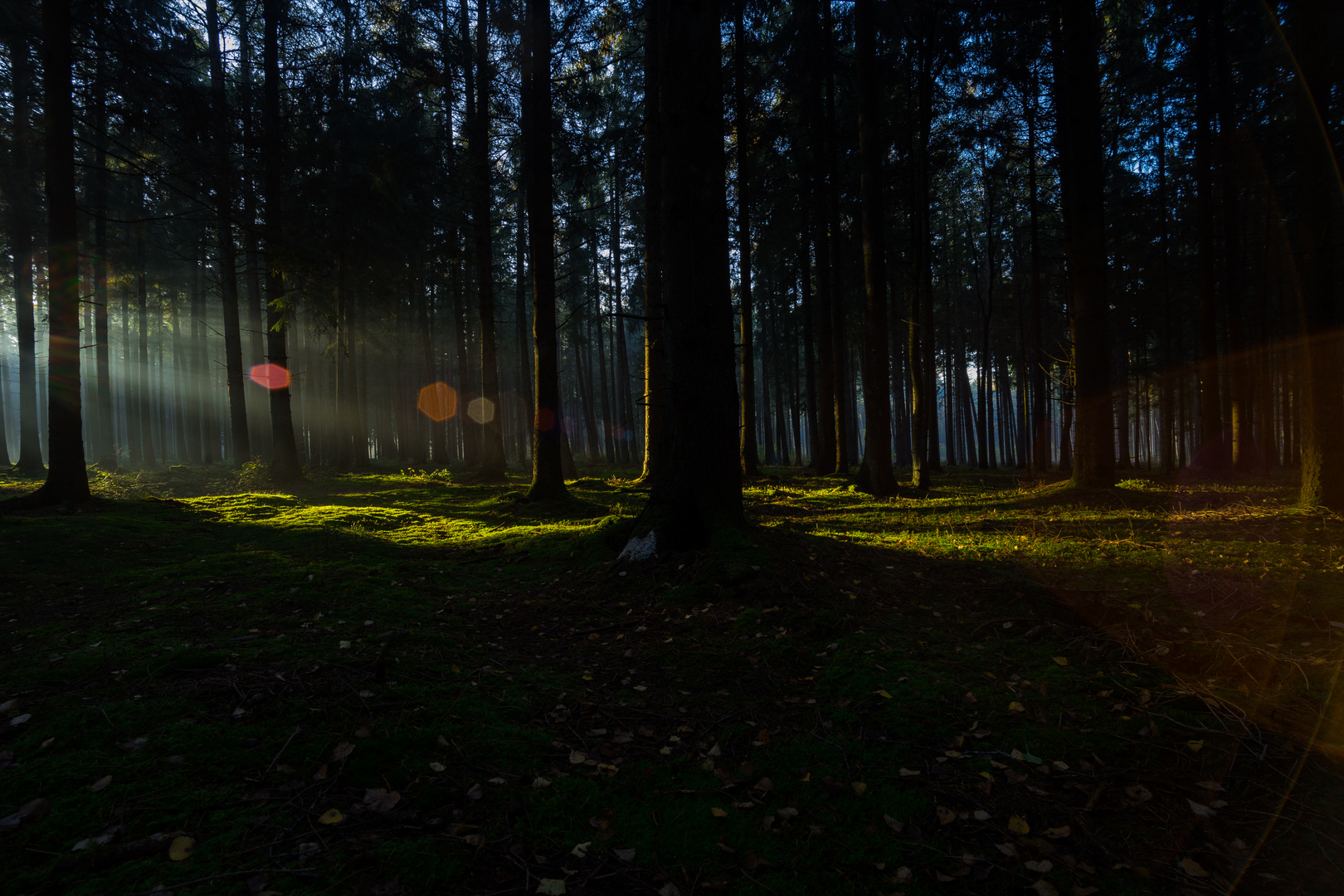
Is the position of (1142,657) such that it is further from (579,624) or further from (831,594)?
(579,624)

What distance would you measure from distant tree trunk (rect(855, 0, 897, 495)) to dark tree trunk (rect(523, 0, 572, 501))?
6413 millimetres

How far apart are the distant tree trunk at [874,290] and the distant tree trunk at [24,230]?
877 inches

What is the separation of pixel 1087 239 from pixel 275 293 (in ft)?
61.5

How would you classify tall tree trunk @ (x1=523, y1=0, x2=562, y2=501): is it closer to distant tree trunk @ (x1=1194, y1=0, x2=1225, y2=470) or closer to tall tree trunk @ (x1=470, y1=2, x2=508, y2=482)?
tall tree trunk @ (x1=470, y1=2, x2=508, y2=482)

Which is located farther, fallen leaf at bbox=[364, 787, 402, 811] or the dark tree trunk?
the dark tree trunk

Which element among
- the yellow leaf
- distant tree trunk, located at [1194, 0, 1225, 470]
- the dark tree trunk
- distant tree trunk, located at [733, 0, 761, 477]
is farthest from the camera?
distant tree trunk, located at [733, 0, 761, 477]

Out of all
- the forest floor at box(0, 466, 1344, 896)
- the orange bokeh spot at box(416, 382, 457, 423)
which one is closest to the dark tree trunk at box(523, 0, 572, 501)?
the forest floor at box(0, 466, 1344, 896)

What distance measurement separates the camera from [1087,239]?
9359 mm

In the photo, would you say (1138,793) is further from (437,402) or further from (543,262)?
(437,402)

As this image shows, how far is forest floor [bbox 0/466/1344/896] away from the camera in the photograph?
2.21 metres

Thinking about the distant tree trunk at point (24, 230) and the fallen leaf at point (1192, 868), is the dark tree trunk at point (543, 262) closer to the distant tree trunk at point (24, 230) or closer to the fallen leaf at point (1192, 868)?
the fallen leaf at point (1192, 868)

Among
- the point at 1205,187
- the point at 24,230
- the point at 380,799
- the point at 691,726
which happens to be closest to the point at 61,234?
the point at 380,799

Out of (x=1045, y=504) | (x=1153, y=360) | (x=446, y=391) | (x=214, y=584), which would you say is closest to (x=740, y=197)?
(x=1045, y=504)

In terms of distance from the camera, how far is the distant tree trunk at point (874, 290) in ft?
38.9
